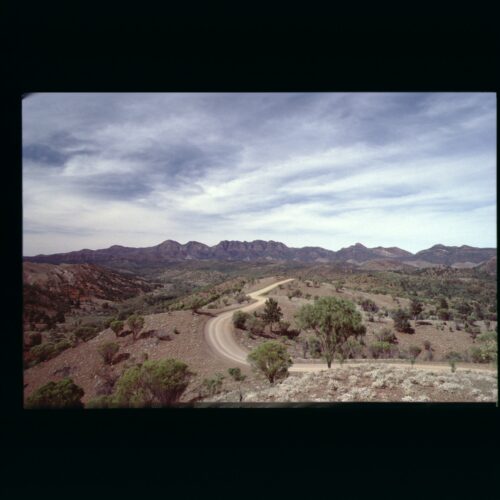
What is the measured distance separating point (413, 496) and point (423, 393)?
3.58m

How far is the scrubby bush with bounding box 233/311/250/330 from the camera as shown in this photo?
50.4 ft

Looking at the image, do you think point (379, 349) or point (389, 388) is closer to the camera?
point (389, 388)

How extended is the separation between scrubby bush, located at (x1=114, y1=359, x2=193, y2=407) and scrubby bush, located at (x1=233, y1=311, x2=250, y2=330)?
264 inches

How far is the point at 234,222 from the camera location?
1154 cm

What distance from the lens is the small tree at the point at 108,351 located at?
12805 mm

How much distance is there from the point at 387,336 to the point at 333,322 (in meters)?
4.74

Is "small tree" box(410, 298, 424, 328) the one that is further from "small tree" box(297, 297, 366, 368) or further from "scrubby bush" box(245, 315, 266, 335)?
"scrubby bush" box(245, 315, 266, 335)

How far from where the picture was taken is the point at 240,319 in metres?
15.5

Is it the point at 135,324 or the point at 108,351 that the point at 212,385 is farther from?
the point at 135,324
